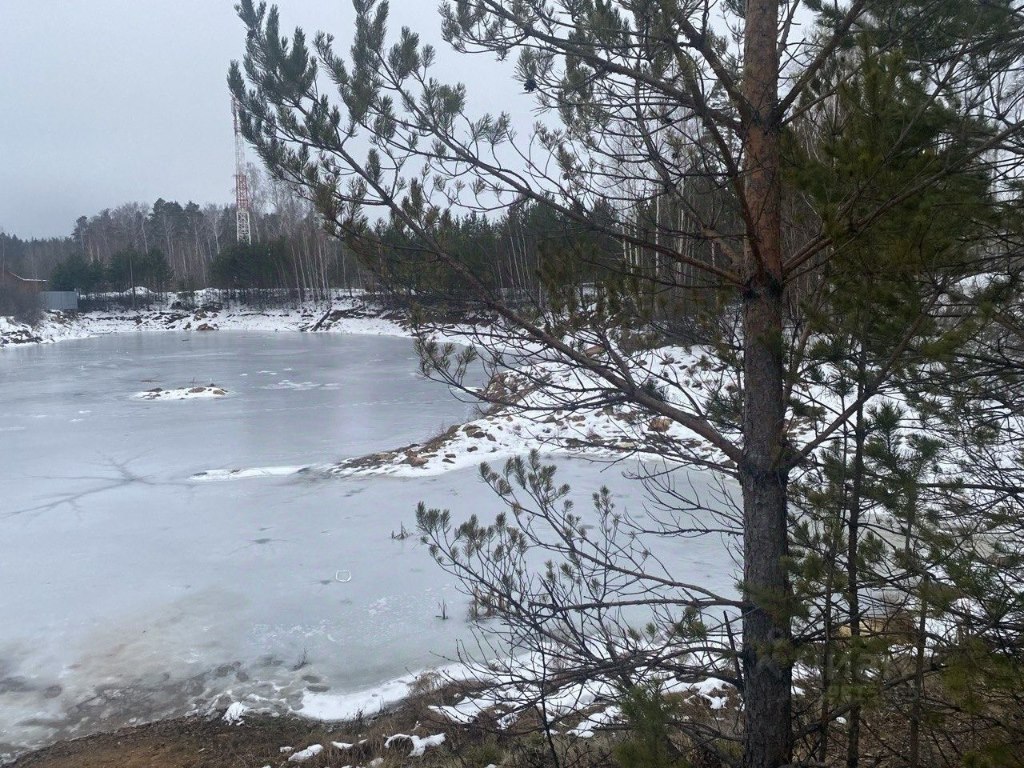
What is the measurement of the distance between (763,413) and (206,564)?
599cm

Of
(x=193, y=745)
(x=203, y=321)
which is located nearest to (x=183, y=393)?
(x=193, y=745)

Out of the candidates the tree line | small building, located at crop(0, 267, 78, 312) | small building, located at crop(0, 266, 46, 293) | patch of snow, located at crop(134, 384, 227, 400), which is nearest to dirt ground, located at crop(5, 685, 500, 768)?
the tree line

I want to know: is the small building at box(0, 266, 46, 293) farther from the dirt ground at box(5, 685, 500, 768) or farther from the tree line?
the tree line

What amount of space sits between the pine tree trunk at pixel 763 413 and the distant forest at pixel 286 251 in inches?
21.2

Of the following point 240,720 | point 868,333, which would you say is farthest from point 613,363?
point 240,720

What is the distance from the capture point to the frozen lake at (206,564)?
5.19 metres

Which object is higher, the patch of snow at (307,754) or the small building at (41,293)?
the small building at (41,293)

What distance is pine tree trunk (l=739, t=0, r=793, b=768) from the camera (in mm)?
2412

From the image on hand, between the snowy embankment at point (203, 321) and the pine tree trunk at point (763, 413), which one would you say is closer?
the pine tree trunk at point (763, 413)

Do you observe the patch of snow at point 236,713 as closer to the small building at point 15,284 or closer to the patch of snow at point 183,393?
the patch of snow at point 183,393

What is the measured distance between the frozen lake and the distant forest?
2623 mm

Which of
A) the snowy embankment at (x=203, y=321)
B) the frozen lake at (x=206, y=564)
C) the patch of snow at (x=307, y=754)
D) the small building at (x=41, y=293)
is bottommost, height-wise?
the patch of snow at (x=307, y=754)

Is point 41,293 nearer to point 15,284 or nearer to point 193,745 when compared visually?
point 15,284

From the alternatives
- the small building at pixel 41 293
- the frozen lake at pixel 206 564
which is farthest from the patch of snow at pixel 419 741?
the small building at pixel 41 293
